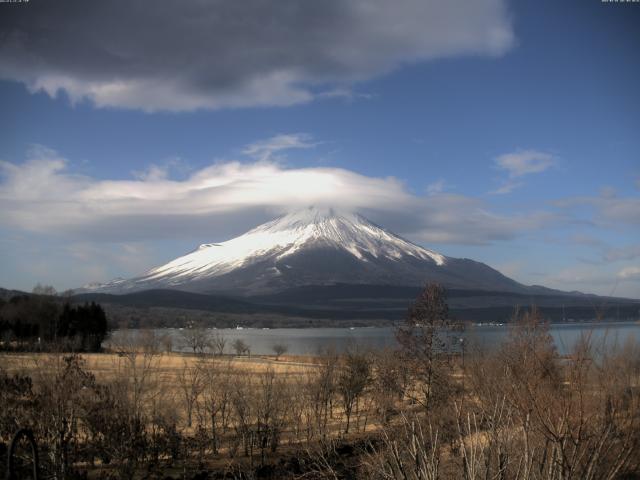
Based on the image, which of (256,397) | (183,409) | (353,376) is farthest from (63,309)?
(256,397)

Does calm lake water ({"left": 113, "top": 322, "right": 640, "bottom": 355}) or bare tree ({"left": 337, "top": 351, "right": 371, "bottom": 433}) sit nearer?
calm lake water ({"left": 113, "top": 322, "right": 640, "bottom": 355})

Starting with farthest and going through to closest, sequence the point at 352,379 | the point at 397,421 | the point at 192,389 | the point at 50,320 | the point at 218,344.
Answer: the point at 50,320 < the point at 218,344 < the point at 352,379 < the point at 192,389 < the point at 397,421

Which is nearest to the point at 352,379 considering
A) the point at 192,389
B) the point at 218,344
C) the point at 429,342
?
the point at 429,342

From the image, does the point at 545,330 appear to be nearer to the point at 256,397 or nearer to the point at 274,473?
the point at 256,397

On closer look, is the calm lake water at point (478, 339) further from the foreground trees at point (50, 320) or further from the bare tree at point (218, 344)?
the foreground trees at point (50, 320)

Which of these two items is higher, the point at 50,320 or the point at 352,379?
the point at 50,320

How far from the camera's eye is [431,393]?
88.1 feet

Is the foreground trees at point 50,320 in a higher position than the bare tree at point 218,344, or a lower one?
higher

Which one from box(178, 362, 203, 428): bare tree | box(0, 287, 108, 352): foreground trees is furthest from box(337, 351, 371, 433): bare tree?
box(0, 287, 108, 352): foreground trees

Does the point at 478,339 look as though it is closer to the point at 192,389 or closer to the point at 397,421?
the point at 397,421

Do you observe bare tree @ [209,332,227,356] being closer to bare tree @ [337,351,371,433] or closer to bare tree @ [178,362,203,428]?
bare tree @ [178,362,203,428]

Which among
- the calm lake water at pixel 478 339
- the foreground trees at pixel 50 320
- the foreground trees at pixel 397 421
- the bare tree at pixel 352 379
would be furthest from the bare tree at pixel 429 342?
the foreground trees at pixel 50 320

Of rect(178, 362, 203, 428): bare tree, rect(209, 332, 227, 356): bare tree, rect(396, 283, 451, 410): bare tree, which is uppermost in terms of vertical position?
rect(396, 283, 451, 410): bare tree

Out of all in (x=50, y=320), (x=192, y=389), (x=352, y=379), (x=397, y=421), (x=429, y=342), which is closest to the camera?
(x=397, y=421)
